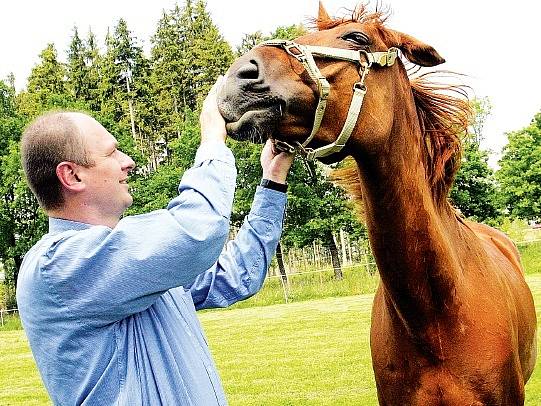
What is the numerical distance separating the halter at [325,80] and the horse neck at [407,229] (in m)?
0.21

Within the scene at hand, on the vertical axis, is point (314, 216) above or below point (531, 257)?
above

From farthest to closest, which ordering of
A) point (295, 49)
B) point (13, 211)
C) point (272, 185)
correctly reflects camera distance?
point (13, 211) → point (272, 185) → point (295, 49)

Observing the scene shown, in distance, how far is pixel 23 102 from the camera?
41781 millimetres

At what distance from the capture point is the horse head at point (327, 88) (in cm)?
238

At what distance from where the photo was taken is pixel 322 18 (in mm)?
3062

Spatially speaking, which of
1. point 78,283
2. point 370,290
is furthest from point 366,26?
point 370,290

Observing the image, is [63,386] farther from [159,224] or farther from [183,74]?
[183,74]

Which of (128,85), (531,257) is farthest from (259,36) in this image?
(531,257)

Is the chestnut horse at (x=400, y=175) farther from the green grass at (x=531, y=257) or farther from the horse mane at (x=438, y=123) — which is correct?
the green grass at (x=531, y=257)

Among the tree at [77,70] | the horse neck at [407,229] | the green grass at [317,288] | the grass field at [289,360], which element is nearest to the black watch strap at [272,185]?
the horse neck at [407,229]

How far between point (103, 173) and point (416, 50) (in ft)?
5.40

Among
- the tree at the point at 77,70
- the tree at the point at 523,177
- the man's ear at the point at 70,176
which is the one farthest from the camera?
the tree at the point at 77,70

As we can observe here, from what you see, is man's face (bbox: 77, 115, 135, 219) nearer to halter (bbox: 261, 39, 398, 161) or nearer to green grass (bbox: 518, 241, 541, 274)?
halter (bbox: 261, 39, 398, 161)

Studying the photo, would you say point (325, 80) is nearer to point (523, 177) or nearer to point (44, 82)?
point (523, 177)
